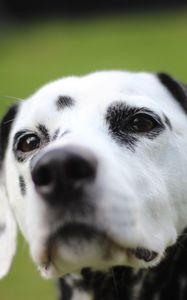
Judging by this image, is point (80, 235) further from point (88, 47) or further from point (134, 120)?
point (88, 47)

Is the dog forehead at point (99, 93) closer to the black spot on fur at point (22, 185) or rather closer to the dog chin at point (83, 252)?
the black spot on fur at point (22, 185)

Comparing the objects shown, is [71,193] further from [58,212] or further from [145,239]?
[145,239]

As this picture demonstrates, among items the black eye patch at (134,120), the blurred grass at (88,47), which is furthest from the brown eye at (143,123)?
the blurred grass at (88,47)

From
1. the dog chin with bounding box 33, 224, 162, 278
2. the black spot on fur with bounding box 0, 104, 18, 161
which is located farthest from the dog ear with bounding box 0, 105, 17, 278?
the dog chin with bounding box 33, 224, 162, 278

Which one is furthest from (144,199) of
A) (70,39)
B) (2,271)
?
(70,39)

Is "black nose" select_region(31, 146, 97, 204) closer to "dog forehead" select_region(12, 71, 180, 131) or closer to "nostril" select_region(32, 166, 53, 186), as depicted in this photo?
"nostril" select_region(32, 166, 53, 186)

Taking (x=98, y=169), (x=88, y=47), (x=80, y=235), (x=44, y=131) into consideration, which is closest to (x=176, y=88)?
(x=44, y=131)
